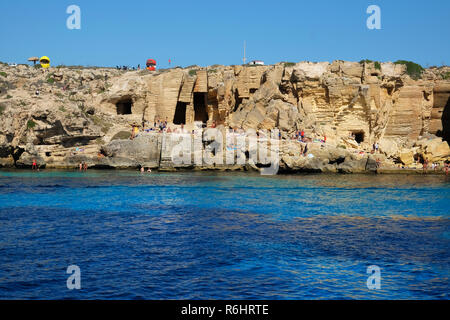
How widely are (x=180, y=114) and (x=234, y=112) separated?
634 centimetres

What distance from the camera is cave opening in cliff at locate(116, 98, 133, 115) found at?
47919 mm

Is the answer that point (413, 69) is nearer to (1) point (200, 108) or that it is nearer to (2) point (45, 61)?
(1) point (200, 108)

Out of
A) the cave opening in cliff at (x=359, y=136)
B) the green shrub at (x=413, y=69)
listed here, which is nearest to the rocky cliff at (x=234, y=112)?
the cave opening in cliff at (x=359, y=136)

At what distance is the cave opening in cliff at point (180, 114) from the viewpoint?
5066cm

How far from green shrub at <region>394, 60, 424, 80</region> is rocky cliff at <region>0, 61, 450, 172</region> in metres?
0.75

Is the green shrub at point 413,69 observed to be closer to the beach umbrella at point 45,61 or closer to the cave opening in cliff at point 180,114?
the cave opening in cliff at point 180,114

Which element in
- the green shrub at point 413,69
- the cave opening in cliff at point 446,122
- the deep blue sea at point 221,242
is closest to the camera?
the deep blue sea at point 221,242

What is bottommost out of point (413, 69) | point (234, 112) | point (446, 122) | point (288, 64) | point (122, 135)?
point (122, 135)

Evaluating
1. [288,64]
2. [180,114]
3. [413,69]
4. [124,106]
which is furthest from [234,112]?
[413,69]

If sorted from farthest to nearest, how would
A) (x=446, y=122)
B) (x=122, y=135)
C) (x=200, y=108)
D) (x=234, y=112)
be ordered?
1. (x=200, y=108)
2. (x=446, y=122)
3. (x=234, y=112)
4. (x=122, y=135)

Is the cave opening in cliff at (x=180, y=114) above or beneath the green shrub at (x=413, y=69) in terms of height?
beneath

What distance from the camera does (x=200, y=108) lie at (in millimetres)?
52219

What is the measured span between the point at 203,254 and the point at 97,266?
2.82 metres

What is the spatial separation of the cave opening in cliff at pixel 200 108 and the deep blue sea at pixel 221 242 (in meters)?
24.8
